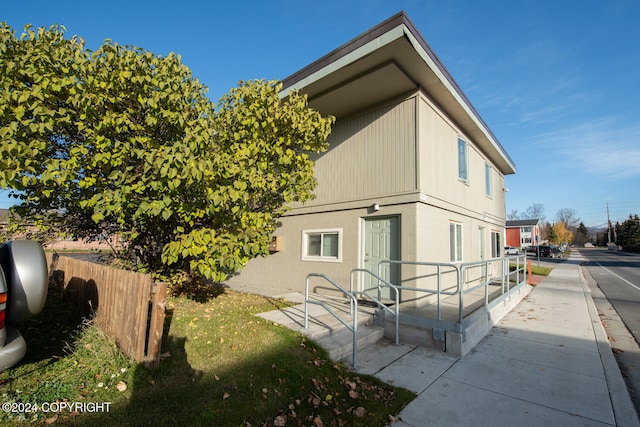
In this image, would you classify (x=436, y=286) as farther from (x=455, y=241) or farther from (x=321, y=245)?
(x=321, y=245)

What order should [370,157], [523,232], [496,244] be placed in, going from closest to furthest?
[370,157]
[496,244]
[523,232]

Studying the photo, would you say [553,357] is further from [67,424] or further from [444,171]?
[67,424]

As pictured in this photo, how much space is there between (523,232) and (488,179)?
166ft

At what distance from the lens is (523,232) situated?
54.5m

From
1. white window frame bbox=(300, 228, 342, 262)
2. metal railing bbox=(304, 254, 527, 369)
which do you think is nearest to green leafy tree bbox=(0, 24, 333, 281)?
metal railing bbox=(304, 254, 527, 369)

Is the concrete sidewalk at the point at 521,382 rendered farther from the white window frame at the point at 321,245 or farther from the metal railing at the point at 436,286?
the white window frame at the point at 321,245

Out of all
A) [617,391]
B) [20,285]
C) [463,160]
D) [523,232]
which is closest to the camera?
[20,285]

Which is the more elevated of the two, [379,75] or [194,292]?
[379,75]

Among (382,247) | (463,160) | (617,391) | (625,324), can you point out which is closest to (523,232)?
(463,160)

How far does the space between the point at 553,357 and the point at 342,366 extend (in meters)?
3.52

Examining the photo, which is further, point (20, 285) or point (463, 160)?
point (463, 160)

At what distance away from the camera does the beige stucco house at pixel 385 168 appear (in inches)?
273

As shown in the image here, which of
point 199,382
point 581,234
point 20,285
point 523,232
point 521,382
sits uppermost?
point 581,234

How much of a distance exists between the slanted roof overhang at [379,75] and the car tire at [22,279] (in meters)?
6.19
